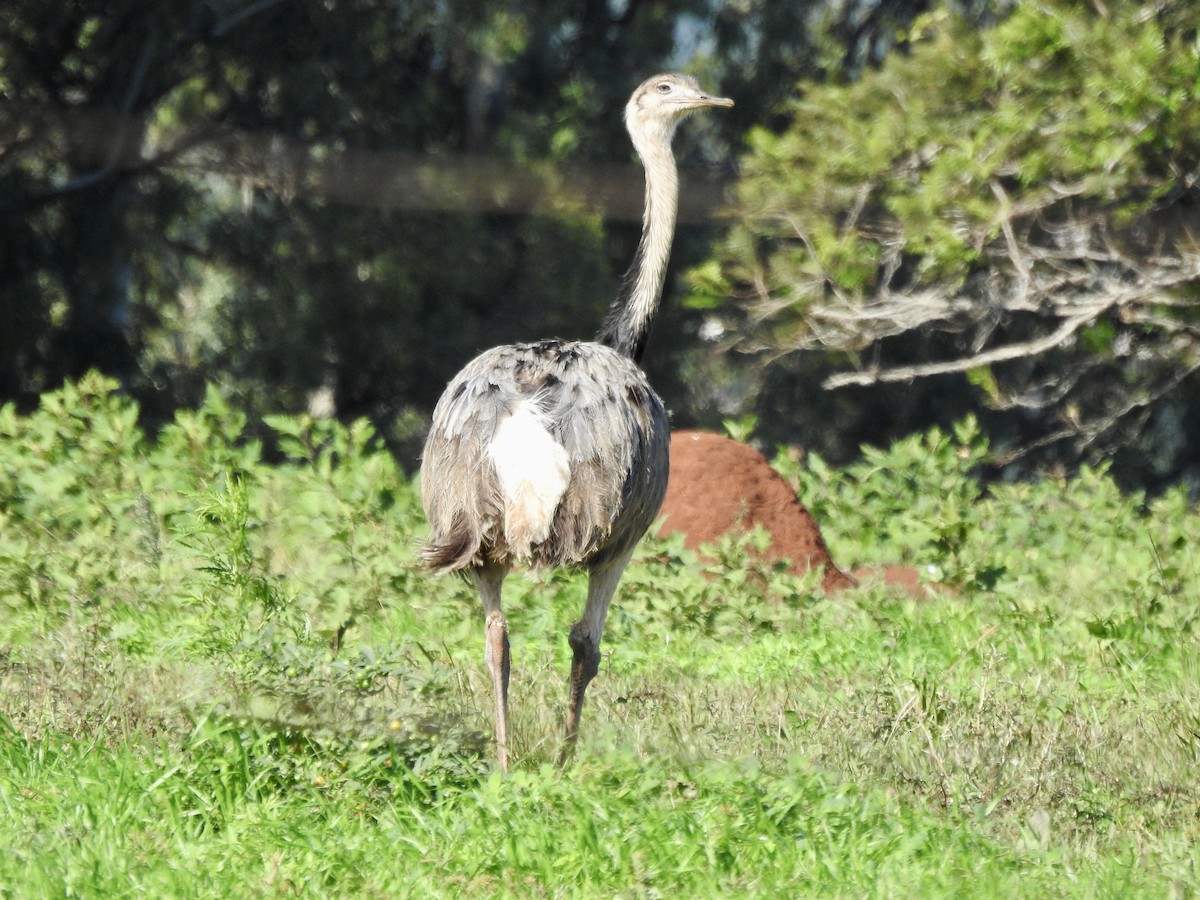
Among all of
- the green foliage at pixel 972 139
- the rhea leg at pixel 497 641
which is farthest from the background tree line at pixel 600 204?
the rhea leg at pixel 497 641

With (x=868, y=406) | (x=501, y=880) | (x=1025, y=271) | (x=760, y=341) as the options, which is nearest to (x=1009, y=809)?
(x=501, y=880)

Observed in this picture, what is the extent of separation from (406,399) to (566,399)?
1521 cm

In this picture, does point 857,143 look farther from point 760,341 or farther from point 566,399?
point 566,399

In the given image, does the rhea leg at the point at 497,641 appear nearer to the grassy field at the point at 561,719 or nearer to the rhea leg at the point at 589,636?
the grassy field at the point at 561,719

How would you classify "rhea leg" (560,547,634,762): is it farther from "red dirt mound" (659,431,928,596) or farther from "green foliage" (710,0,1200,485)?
"green foliage" (710,0,1200,485)

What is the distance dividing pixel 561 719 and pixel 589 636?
300 mm

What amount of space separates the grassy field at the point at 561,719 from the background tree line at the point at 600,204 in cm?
380

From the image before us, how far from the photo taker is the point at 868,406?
22375 millimetres

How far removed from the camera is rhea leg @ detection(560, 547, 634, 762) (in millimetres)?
5609

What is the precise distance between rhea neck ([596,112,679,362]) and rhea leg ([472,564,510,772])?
1510 millimetres

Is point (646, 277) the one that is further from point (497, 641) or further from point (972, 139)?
point (972, 139)

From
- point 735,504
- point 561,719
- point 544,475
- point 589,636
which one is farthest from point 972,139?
point 544,475

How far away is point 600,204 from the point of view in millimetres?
20984

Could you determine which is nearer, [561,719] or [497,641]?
[497,641]
